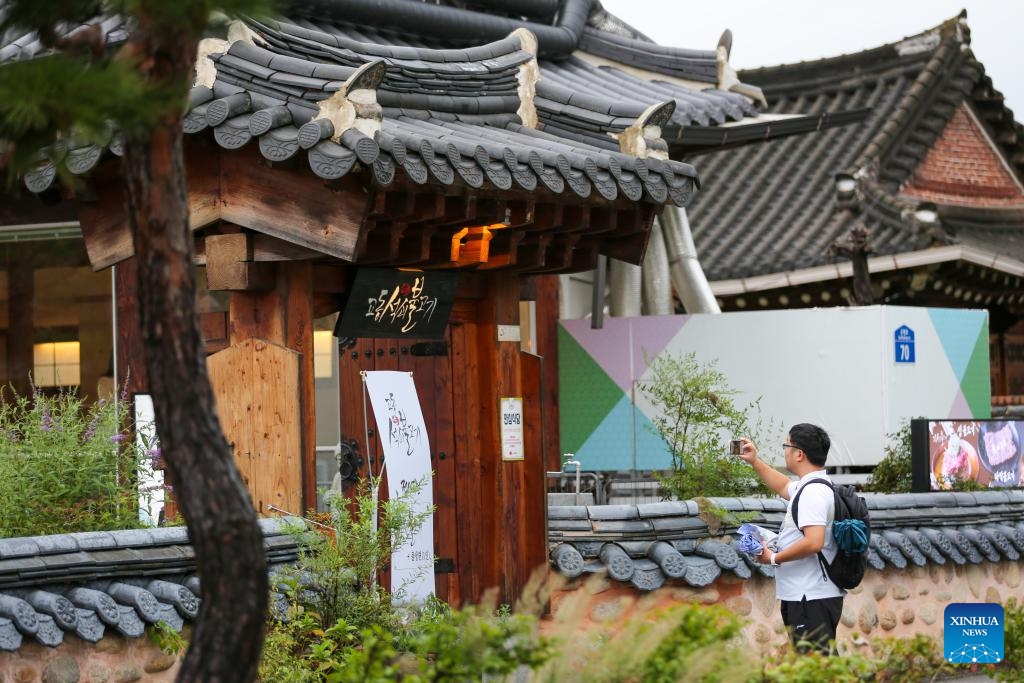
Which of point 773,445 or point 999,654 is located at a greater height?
point 773,445

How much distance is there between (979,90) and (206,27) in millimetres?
17074

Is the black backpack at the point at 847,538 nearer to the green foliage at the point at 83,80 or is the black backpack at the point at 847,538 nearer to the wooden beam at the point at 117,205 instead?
the wooden beam at the point at 117,205

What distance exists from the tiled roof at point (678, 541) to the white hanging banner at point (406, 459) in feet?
3.39

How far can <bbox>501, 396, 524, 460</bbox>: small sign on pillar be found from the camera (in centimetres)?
951

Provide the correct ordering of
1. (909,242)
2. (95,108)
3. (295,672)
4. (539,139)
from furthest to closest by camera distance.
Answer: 1. (909,242)
2. (539,139)
3. (295,672)
4. (95,108)

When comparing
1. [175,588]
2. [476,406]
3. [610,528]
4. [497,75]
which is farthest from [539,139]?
[175,588]

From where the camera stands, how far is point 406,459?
8773 mm

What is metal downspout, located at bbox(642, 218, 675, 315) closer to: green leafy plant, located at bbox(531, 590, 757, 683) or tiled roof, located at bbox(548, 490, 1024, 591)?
tiled roof, located at bbox(548, 490, 1024, 591)

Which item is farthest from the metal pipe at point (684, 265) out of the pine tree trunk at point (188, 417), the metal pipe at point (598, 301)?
the pine tree trunk at point (188, 417)

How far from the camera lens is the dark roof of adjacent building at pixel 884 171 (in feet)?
57.5

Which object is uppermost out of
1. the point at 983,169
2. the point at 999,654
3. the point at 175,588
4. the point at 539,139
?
the point at 983,169

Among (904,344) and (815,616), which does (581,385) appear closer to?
(904,344)

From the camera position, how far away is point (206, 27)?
3959mm

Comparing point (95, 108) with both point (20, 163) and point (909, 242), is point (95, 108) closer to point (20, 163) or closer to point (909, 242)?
point (20, 163)
